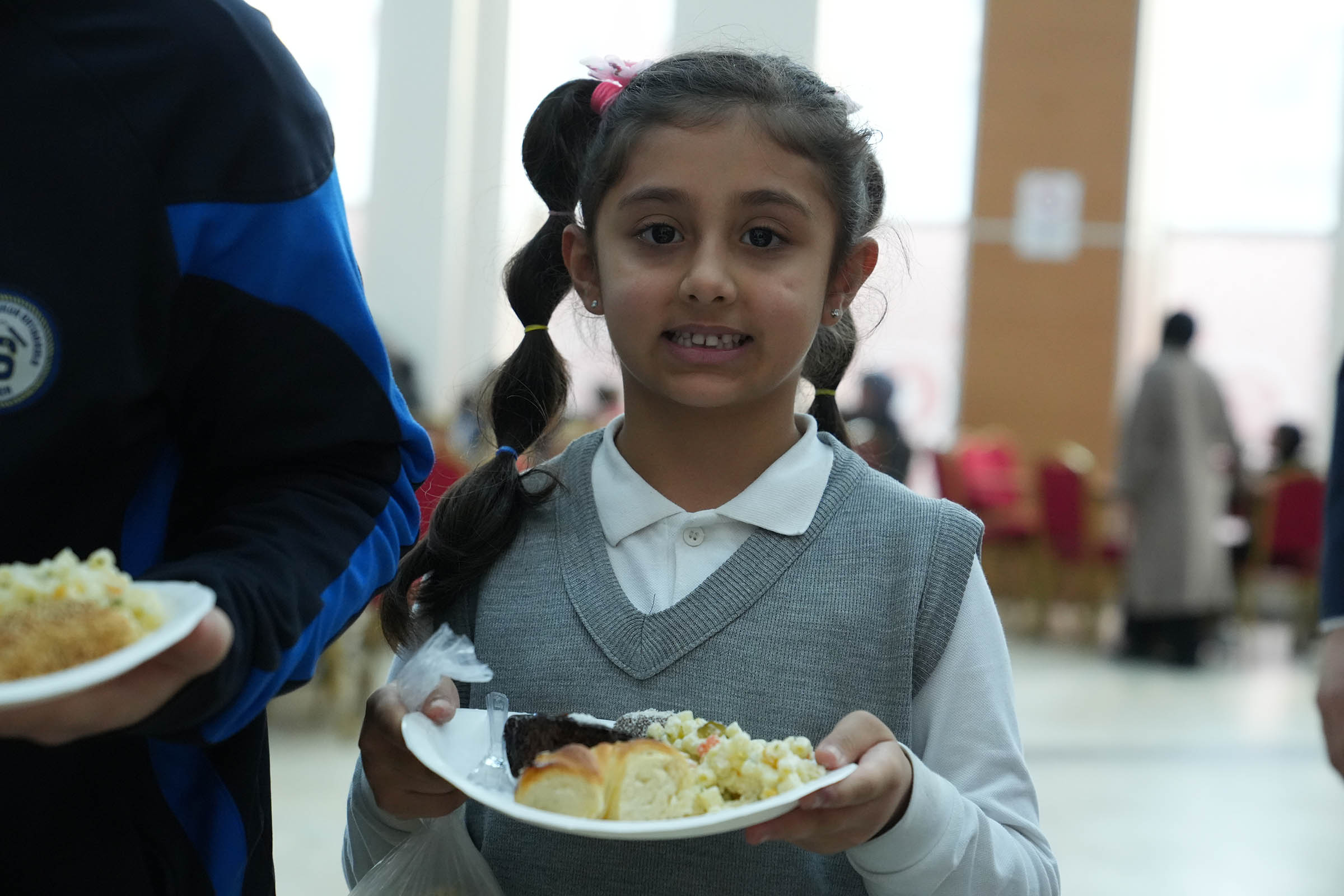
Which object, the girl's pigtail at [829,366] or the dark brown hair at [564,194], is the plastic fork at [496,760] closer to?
the dark brown hair at [564,194]

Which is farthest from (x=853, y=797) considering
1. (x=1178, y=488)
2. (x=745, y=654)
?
(x=1178, y=488)

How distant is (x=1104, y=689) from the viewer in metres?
5.91

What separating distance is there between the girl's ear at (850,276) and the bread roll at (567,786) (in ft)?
1.73

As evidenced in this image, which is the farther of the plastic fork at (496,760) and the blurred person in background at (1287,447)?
the blurred person in background at (1287,447)

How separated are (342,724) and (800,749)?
154 inches

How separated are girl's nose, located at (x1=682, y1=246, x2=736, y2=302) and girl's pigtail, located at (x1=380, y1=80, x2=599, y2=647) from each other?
263 mm

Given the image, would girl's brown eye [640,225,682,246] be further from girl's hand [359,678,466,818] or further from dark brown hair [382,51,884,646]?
girl's hand [359,678,466,818]

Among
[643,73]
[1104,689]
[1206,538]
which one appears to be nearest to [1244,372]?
[1206,538]

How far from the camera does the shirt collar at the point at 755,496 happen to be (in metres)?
1.13

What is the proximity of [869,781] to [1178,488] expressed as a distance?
240 inches

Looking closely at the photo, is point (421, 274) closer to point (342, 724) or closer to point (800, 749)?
point (342, 724)

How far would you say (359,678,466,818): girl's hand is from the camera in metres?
0.95

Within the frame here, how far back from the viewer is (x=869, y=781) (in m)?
0.85

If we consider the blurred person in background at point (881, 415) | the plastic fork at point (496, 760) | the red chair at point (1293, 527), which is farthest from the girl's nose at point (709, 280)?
the red chair at point (1293, 527)
